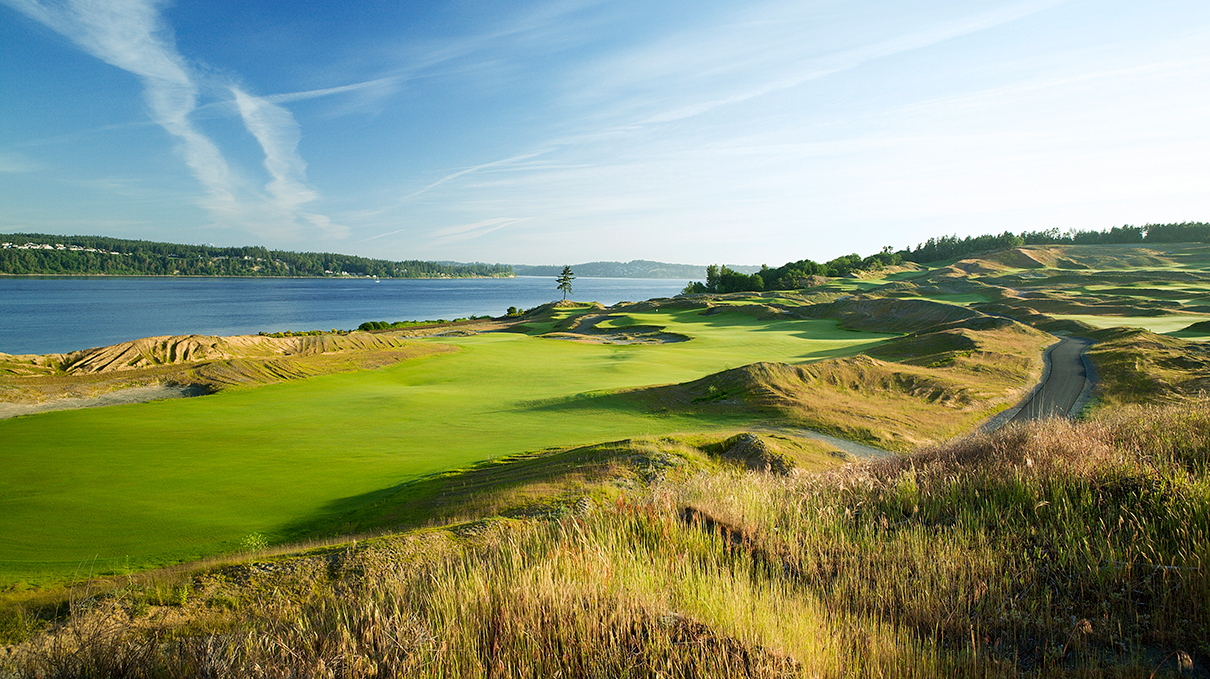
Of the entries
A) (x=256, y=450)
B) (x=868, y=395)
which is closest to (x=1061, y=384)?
(x=868, y=395)

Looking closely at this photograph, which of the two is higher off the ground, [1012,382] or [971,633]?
[971,633]

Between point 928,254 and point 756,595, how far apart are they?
148 meters

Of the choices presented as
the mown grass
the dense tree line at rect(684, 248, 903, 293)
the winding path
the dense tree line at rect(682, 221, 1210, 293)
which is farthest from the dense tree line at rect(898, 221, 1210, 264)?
the mown grass

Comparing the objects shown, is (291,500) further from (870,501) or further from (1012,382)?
(1012,382)

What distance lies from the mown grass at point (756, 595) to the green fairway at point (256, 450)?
4147 millimetres

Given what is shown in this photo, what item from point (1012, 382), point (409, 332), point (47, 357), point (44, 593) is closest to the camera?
point (44, 593)

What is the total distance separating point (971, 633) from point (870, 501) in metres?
2.15

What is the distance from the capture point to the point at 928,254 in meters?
129

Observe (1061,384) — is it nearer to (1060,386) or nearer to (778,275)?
(1060,386)

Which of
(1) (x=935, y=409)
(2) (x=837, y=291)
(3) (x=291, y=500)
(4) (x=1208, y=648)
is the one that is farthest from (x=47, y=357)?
(2) (x=837, y=291)

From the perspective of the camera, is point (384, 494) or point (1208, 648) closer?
point (1208, 648)

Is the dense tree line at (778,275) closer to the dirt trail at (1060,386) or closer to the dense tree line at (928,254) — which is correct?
the dense tree line at (928,254)

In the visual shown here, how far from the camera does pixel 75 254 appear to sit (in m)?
198

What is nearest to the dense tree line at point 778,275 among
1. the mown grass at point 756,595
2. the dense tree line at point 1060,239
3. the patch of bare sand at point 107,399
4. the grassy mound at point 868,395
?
the dense tree line at point 1060,239
